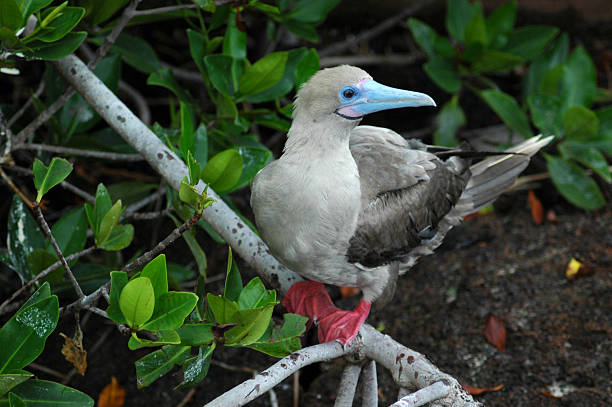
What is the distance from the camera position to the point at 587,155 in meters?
3.70

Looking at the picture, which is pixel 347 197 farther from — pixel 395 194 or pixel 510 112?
pixel 510 112

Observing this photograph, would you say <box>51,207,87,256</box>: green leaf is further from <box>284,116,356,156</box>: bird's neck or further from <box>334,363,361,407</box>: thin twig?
<box>334,363,361,407</box>: thin twig

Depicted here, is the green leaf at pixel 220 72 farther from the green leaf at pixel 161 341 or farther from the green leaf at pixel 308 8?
the green leaf at pixel 161 341

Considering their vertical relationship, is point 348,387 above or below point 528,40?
below

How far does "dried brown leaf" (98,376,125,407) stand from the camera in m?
3.10

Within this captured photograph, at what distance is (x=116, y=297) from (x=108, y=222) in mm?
456

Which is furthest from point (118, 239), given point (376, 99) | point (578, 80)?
point (578, 80)

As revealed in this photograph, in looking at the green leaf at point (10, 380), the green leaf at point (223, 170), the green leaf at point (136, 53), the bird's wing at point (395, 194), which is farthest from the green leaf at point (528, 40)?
the green leaf at point (10, 380)

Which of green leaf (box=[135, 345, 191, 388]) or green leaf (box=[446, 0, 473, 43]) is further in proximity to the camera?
green leaf (box=[446, 0, 473, 43])

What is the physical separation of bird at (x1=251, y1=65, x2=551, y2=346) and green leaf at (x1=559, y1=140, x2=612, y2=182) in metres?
1.02

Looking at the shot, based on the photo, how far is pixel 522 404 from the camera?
2.70m

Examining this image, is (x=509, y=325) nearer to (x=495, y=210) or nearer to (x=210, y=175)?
(x=495, y=210)

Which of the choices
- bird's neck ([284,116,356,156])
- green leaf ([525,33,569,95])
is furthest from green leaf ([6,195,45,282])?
green leaf ([525,33,569,95])

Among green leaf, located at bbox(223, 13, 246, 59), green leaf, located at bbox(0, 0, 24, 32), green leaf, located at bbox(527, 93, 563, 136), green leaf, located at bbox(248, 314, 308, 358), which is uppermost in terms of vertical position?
green leaf, located at bbox(0, 0, 24, 32)
